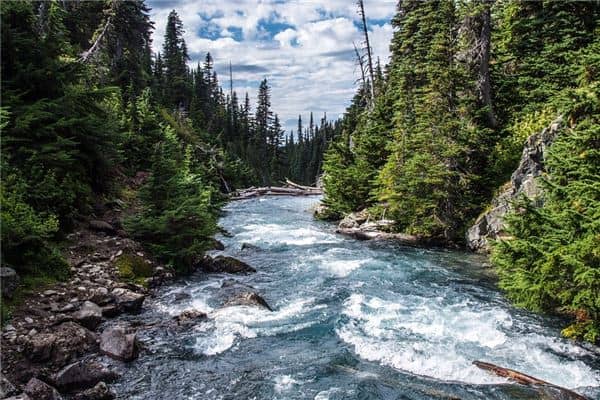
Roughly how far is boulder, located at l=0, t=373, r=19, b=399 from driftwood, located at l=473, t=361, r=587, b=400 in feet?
24.4

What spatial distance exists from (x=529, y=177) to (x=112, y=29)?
114 ft

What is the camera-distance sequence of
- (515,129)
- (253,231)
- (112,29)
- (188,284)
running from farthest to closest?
1. (112,29)
2. (253,231)
3. (515,129)
4. (188,284)

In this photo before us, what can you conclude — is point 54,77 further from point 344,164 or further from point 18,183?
point 344,164

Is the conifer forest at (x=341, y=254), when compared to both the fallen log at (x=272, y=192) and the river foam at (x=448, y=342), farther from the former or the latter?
the fallen log at (x=272, y=192)

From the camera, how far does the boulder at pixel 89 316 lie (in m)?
8.85

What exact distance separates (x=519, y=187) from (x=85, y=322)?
14136mm

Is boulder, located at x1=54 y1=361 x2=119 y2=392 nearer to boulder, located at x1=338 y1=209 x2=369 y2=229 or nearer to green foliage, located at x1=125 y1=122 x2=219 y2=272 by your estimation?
green foliage, located at x1=125 y1=122 x2=219 y2=272

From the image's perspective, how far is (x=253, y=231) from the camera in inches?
885

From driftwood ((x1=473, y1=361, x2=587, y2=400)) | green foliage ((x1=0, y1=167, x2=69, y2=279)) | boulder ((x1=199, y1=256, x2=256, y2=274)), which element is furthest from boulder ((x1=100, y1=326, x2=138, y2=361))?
driftwood ((x1=473, y1=361, x2=587, y2=400))

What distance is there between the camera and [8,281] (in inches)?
334

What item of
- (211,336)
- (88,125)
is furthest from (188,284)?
(88,125)

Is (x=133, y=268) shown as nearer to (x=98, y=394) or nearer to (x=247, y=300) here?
(x=247, y=300)

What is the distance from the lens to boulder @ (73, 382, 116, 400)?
6641mm

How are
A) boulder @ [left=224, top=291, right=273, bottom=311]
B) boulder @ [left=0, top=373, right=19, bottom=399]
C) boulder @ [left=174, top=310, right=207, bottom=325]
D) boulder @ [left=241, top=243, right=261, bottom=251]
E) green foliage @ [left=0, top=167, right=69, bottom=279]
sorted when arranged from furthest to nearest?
boulder @ [left=241, top=243, right=261, bottom=251] → boulder @ [left=224, top=291, right=273, bottom=311] → boulder @ [left=174, top=310, right=207, bottom=325] → green foliage @ [left=0, top=167, right=69, bottom=279] → boulder @ [left=0, top=373, right=19, bottom=399]
